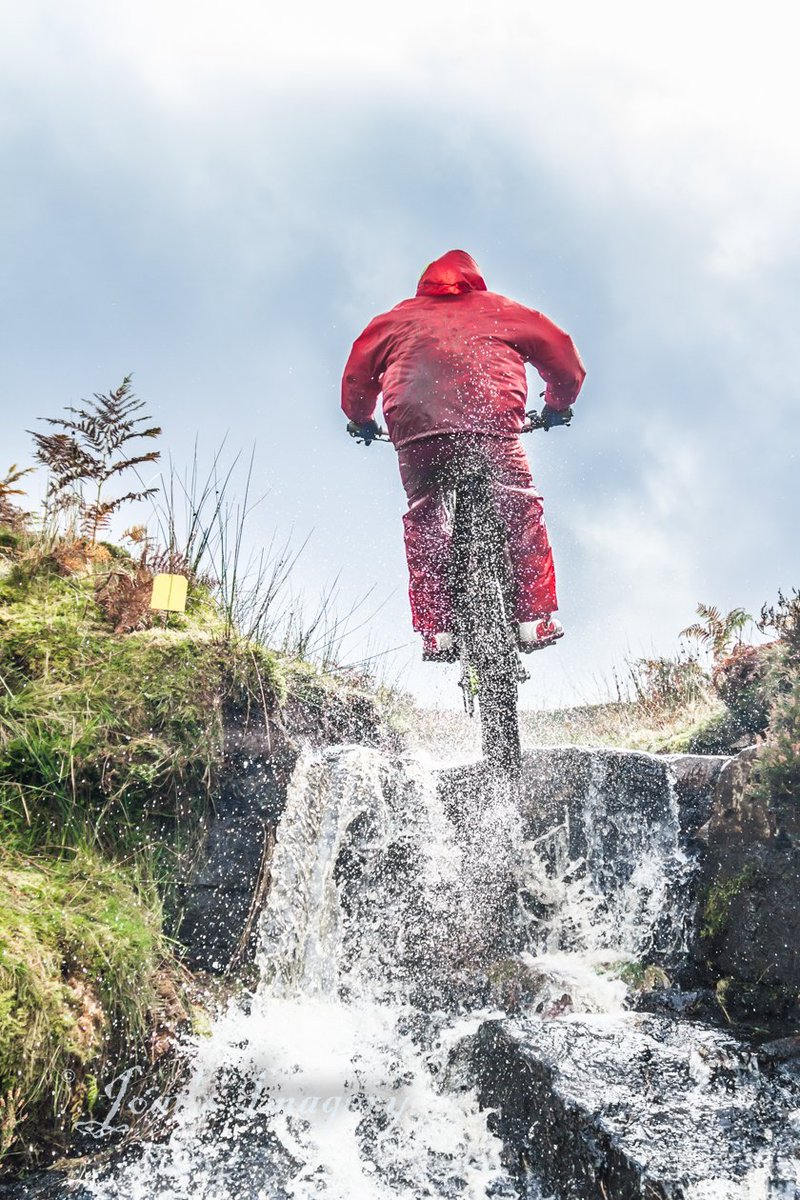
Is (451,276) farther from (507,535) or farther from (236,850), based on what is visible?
(236,850)

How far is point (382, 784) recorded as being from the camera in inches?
174

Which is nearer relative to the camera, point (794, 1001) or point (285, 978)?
point (794, 1001)

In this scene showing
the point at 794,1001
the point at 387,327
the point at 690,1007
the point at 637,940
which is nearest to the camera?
the point at 794,1001

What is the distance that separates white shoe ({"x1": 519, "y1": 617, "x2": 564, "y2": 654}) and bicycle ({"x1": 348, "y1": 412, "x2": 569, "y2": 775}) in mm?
53

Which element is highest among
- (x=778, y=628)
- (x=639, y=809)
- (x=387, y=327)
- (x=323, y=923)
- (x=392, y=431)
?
(x=387, y=327)

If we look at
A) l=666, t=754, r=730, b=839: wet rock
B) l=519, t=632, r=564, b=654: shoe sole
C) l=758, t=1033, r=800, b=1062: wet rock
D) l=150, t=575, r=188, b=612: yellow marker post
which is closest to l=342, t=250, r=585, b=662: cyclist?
l=519, t=632, r=564, b=654: shoe sole

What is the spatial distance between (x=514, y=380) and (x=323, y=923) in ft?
10.4

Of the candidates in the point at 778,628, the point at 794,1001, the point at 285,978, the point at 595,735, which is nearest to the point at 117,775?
the point at 285,978

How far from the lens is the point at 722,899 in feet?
12.8

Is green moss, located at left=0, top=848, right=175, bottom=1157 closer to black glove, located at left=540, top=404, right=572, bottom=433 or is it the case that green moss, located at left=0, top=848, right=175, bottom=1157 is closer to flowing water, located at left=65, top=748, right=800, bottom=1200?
flowing water, located at left=65, top=748, right=800, bottom=1200

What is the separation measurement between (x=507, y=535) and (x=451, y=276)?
172 cm

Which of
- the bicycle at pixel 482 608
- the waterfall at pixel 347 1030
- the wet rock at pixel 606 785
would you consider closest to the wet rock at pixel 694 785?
the wet rock at pixel 606 785

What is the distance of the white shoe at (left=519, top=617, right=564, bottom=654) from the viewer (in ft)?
13.8

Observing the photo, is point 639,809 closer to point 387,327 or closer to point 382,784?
point 382,784
